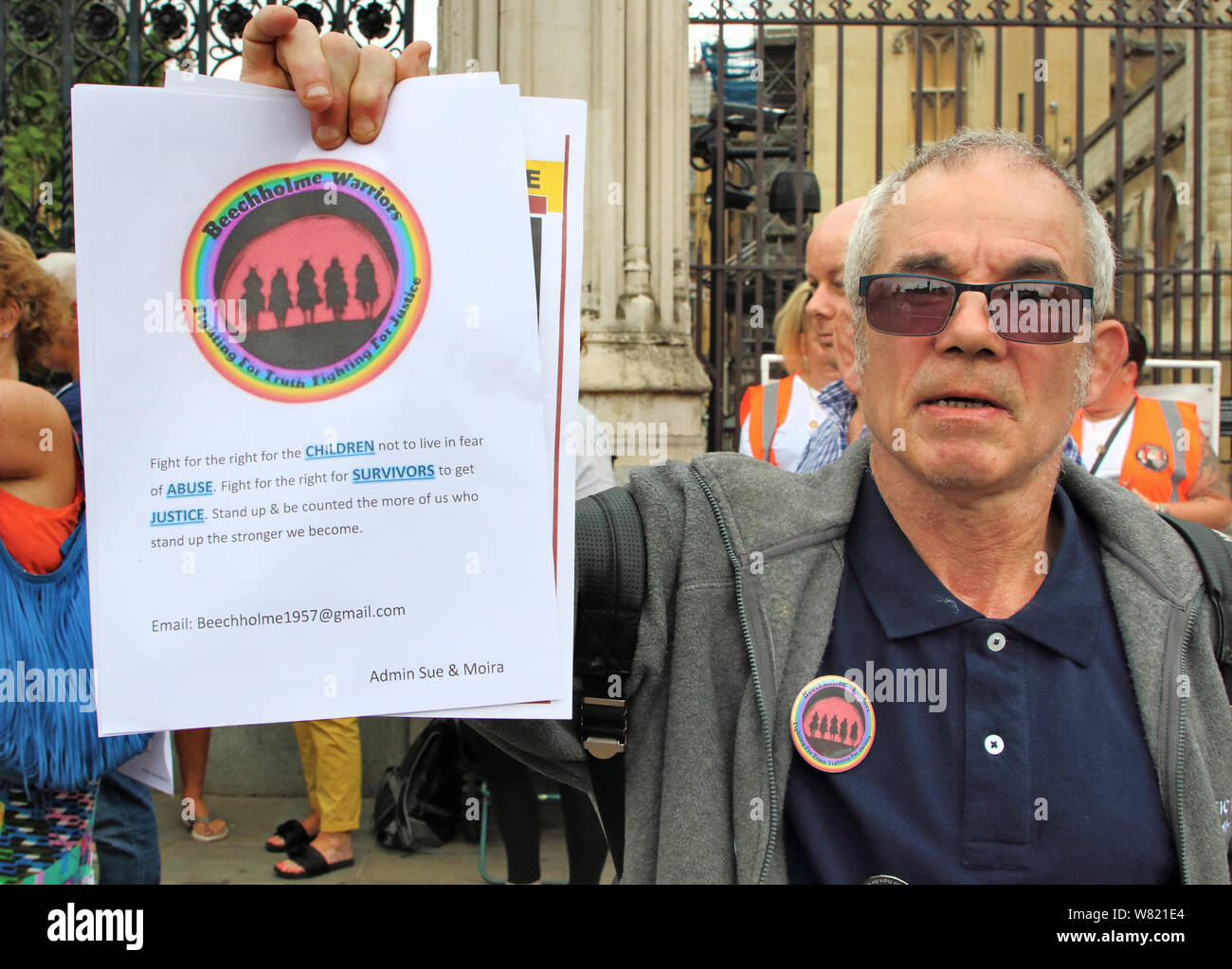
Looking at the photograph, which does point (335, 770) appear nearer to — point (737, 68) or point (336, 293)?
point (336, 293)

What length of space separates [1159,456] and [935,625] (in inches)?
123

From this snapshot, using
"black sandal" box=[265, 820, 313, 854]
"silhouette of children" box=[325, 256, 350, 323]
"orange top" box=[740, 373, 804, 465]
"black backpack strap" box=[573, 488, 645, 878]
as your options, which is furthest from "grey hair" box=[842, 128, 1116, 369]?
"black sandal" box=[265, 820, 313, 854]

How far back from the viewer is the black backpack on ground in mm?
5012

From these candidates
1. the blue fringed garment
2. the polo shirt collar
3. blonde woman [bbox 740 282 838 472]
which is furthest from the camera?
blonde woman [bbox 740 282 838 472]

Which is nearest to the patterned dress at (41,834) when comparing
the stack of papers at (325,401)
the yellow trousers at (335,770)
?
the stack of papers at (325,401)

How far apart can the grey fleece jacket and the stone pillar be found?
158 inches

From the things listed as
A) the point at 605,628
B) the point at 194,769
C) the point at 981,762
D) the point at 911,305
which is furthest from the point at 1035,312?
the point at 194,769

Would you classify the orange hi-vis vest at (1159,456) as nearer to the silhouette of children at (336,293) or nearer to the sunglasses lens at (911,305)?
the sunglasses lens at (911,305)

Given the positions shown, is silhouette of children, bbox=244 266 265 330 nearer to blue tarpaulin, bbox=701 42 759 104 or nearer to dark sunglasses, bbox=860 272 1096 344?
dark sunglasses, bbox=860 272 1096 344

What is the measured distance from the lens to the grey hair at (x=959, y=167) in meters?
1.44

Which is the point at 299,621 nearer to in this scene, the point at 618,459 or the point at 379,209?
the point at 379,209

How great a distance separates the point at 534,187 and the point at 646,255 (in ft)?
15.1

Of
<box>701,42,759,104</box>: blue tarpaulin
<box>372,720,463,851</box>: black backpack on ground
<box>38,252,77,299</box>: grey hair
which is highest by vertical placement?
<box>701,42,759,104</box>: blue tarpaulin

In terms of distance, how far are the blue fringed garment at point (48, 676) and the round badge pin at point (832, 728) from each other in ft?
5.61
